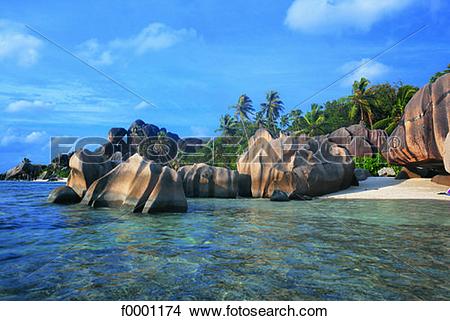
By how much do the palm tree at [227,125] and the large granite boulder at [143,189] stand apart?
39.3 m

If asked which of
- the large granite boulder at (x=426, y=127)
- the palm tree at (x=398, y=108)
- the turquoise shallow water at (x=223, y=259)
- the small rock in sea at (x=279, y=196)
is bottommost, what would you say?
the turquoise shallow water at (x=223, y=259)

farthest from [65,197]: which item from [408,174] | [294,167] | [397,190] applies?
[408,174]

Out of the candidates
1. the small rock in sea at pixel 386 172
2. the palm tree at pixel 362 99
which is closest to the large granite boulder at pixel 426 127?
the small rock in sea at pixel 386 172

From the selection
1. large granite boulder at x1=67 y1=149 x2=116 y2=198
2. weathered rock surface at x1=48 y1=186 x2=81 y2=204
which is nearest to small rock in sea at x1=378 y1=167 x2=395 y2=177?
large granite boulder at x1=67 y1=149 x2=116 y2=198

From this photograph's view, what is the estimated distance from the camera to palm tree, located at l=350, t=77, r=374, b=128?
4200cm

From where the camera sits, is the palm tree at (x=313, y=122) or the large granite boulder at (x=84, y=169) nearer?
the large granite boulder at (x=84, y=169)

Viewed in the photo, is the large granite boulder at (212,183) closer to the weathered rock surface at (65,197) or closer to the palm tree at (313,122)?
the weathered rock surface at (65,197)

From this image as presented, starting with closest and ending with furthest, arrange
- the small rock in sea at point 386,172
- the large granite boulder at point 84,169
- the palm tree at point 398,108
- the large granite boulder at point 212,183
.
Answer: the large granite boulder at point 84,169, the large granite boulder at point 212,183, the small rock in sea at point 386,172, the palm tree at point 398,108

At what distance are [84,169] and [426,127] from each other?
47.2ft

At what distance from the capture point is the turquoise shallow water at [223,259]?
12.0 ft

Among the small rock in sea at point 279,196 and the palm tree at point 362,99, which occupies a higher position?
the palm tree at point 362,99

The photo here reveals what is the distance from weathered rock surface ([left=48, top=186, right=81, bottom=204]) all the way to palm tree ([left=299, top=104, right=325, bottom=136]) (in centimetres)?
3474

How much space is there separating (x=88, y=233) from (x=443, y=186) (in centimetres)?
1678

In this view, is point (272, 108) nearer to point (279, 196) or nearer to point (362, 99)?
point (362, 99)
